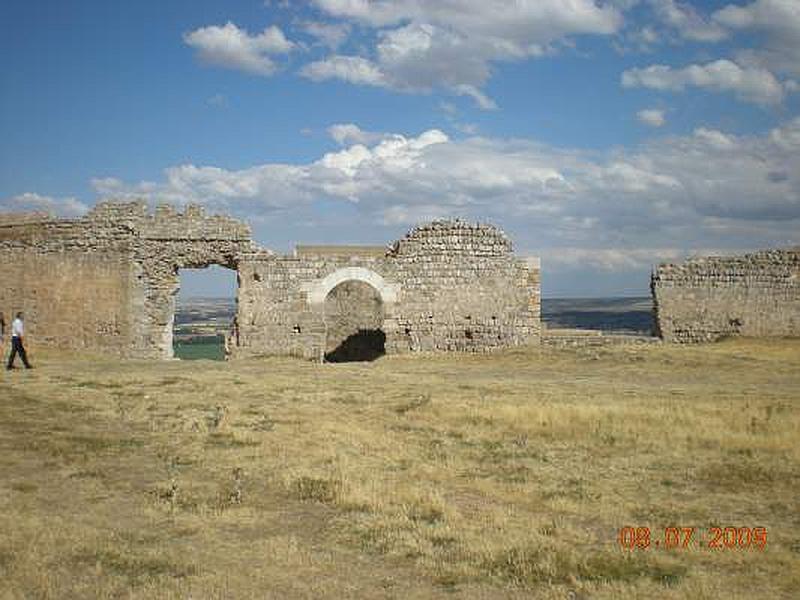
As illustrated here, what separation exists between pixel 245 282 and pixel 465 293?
589 cm

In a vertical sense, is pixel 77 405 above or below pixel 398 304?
below

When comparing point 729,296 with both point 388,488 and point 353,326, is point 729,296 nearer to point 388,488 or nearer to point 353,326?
point 353,326

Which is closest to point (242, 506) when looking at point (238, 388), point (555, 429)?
point (555, 429)

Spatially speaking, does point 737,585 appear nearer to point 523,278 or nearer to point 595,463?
point 595,463

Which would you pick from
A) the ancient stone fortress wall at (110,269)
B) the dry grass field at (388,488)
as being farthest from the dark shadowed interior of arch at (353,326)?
the dry grass field at (388,488)

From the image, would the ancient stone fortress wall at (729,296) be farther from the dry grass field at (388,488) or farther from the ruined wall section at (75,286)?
the ruined wall section at (75,286)

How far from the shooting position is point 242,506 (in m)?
6.28

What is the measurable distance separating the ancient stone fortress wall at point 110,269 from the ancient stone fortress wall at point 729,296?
12.0 m

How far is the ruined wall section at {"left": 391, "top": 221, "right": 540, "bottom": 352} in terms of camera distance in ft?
65.8

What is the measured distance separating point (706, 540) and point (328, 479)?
11.1ft

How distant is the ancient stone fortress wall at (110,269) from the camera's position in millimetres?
19203

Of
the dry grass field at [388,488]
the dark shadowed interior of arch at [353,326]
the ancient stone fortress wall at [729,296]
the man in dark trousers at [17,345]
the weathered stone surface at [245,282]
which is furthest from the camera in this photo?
the dark shadowed interior of arch at [353,326]

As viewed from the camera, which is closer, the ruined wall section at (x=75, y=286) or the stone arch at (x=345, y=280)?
the ruined wall section at (x=75, y=286)
